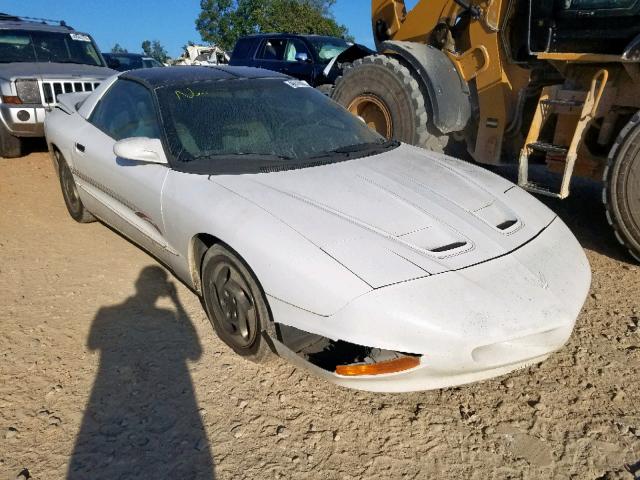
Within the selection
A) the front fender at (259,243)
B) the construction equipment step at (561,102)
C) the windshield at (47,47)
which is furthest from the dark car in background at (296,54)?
the front fender at (259,243)

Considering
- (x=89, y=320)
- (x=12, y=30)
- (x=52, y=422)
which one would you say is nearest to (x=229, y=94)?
(x=89, y=320)

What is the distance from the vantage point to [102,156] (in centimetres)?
331

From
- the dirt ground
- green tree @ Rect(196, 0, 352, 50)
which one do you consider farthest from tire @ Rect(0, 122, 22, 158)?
green tree @ Rect(196, 0, 352, 50)

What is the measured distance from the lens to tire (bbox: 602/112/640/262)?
3279mm

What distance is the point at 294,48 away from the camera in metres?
8.92

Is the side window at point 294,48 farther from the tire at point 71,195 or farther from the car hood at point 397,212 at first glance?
the car hood at point 397,212

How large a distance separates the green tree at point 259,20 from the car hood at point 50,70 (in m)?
28.9

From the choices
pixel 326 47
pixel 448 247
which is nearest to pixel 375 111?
pixel 448 247

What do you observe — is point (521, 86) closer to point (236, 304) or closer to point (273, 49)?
point (236, 304)

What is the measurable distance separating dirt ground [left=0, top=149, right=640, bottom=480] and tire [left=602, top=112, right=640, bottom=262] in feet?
1.69

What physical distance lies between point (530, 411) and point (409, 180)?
4.24ft

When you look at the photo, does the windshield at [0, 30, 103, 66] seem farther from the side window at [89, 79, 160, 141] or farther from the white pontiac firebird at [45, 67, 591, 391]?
the white pontiac firebird at [45, 67, 591, 391]

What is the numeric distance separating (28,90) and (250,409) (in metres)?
5.51

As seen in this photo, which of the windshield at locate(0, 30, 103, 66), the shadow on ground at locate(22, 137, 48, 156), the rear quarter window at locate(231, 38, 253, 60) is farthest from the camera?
the rear quarter window at locate(231, 38, 253, 60)
